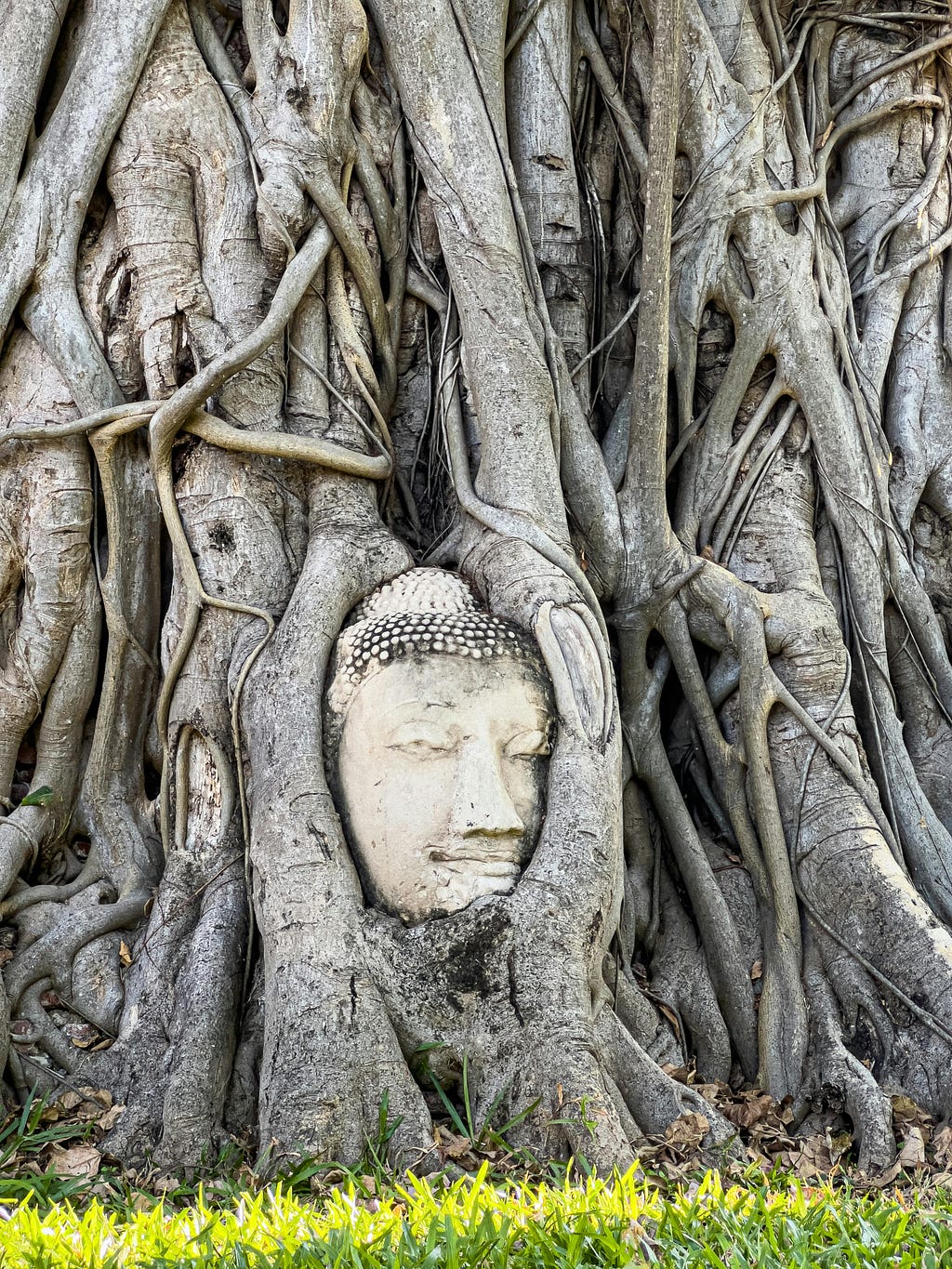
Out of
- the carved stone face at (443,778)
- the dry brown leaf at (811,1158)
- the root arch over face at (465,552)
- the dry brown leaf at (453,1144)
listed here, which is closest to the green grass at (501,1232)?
the dry brown leaf at (453,1144)

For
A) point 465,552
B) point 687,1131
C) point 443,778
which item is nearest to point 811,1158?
point 687,1131

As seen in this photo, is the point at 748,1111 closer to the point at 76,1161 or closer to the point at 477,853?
the point at 477,853

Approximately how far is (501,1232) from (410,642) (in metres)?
1.50

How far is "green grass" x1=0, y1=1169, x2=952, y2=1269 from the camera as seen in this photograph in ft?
5.87

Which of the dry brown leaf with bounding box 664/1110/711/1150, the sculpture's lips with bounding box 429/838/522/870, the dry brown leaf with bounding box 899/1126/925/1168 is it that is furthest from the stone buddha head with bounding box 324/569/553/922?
the dry brown leaf with bounding box 899/1126/925/1168

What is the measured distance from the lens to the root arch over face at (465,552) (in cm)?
278

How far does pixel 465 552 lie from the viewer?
3.50 metres

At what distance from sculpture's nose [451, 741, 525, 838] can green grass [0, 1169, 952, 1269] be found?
2.69ft

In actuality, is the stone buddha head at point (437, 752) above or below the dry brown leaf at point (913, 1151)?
above

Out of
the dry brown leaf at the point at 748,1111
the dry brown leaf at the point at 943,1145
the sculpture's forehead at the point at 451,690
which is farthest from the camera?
the dry brown leaf at the point at 748,1111

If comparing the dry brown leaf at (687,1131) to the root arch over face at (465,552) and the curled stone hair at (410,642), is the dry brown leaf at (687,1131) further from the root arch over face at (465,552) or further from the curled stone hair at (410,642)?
the curled stone hair at (410,642)

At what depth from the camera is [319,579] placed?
325 centimetres

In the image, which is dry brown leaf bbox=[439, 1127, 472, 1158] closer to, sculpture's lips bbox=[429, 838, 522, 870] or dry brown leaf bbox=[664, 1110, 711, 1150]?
dry brown leaf bbox=[664, 1110, 711, 1150]

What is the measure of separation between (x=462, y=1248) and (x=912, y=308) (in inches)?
157
